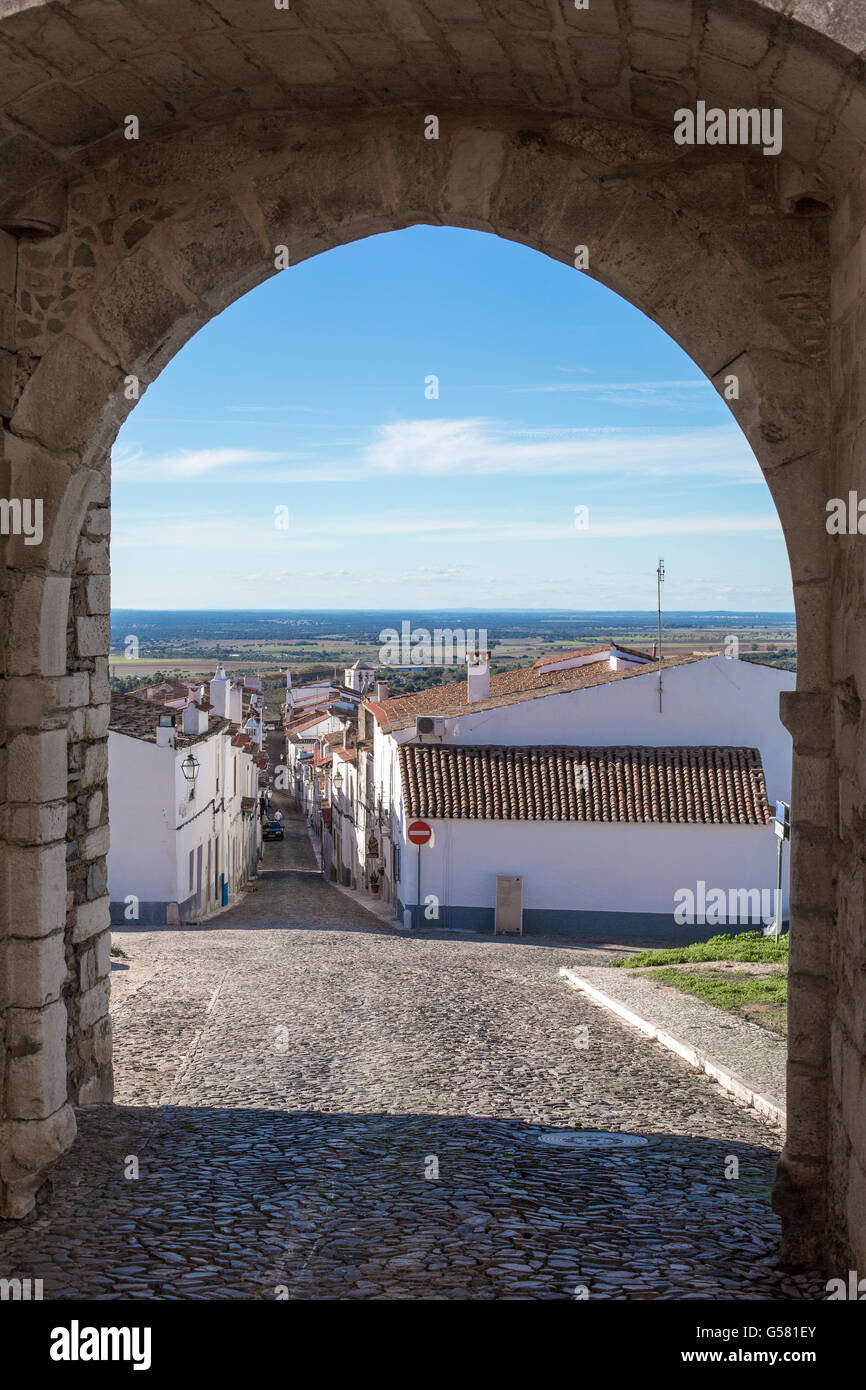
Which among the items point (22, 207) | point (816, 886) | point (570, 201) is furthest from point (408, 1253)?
point (22, 207)

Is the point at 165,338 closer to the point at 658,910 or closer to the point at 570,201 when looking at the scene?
the point at 570,201

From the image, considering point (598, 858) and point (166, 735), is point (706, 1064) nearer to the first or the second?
point (598, 858)

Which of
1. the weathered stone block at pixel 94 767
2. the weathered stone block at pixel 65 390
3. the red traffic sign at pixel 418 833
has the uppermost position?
the weathered stone block at pixel 65 390

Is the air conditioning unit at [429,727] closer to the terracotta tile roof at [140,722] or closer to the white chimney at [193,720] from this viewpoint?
the terracotta tile roof at [140,722]

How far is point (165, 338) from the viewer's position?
4.44 metres

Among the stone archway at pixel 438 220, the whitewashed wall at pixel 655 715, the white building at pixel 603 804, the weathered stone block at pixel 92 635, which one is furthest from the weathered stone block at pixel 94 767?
the whitewashed wall at pixel 655 715

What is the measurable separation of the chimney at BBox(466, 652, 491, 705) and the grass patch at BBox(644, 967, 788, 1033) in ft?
42.7

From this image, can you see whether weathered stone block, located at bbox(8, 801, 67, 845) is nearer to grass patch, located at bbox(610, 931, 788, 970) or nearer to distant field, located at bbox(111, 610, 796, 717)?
grass patch, located at bbox(610, 931, 788, 970)

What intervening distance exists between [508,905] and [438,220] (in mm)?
16518

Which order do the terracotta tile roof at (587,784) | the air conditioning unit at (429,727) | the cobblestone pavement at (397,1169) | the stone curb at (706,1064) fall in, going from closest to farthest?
the cobblestone pavement at (397,1169) < the stone curb at (706,1064) < the terracotta tile roof at (587,784) < the air conditioning unit at (429,727)

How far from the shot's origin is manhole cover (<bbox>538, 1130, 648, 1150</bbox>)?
5.50 metres

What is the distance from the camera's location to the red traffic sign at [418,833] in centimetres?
1970

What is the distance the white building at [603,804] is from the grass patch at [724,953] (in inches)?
223

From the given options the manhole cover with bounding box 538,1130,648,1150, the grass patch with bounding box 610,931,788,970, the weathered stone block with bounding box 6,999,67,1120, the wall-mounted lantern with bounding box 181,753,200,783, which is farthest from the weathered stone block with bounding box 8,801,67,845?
the wall-mounted lantern with bounding box 181,753,200,783
